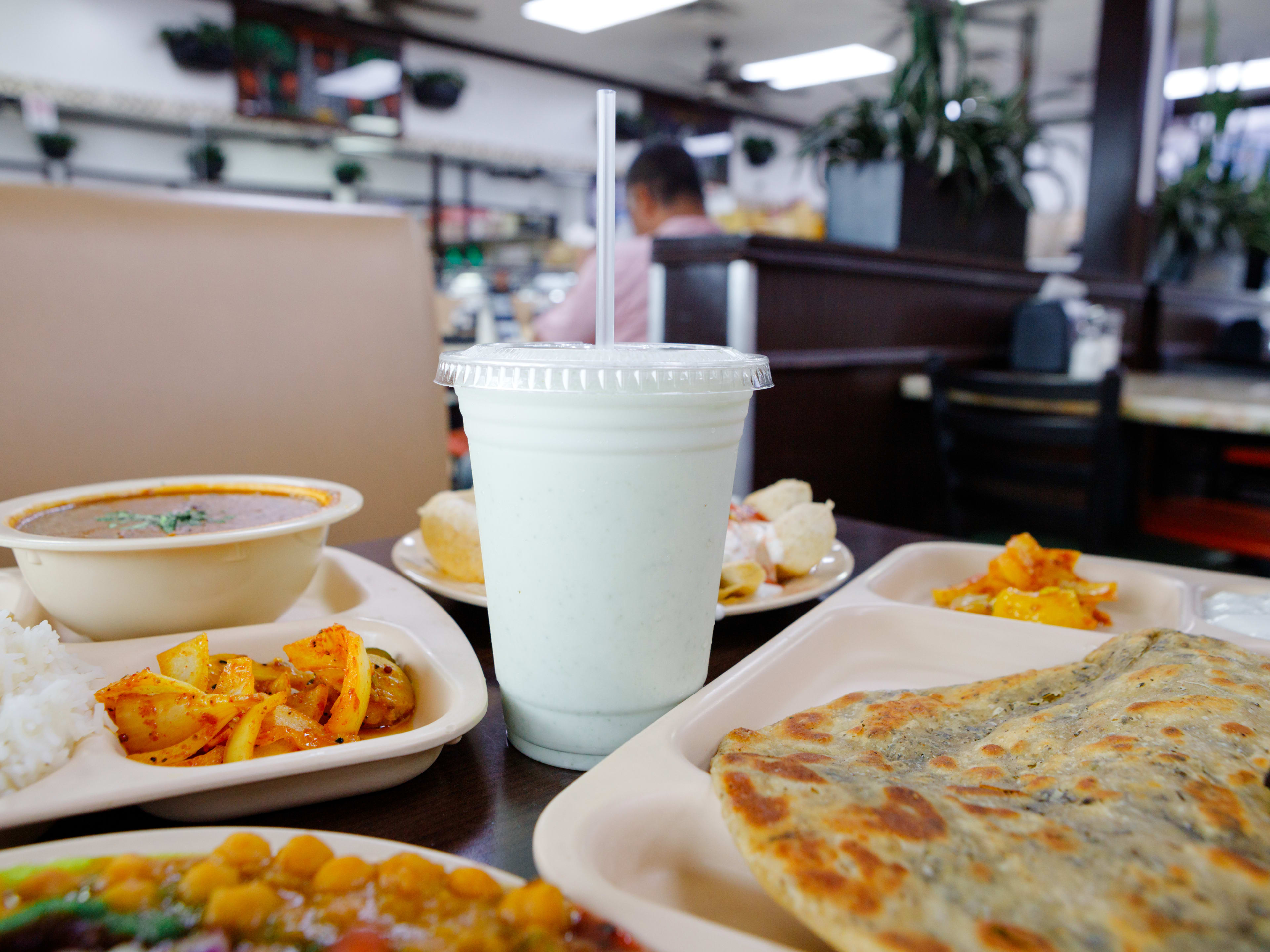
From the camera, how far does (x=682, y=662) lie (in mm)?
659

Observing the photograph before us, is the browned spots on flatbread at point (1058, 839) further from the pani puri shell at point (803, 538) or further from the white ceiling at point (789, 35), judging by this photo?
the white ceiling at point (789, 35)

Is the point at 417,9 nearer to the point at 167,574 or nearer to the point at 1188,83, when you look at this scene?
the point at 1188,83

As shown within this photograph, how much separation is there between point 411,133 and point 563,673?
919 cm

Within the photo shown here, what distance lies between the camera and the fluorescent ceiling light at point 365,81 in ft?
26.2

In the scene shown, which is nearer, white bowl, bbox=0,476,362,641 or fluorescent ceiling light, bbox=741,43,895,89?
white bowl, bbox=0,476,362,641

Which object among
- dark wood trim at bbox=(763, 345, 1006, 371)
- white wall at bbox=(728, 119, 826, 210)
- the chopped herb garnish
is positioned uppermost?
white wall at bbox=(728, 119, 826, 210)

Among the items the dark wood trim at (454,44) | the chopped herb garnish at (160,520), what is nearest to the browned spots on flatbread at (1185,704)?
the chopped herb garnish at (160,520)

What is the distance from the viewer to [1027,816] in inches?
18.0

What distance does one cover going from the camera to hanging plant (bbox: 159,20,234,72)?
7074 millimetres

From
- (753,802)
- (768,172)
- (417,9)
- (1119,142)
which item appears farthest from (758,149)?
(753,802)

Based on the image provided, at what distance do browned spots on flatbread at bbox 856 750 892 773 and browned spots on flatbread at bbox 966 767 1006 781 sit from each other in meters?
0.05

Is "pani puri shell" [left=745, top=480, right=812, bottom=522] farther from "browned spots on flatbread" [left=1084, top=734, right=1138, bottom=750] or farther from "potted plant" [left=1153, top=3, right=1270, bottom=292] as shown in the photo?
"potted plant" [left=1153, top=3, right=1270, bottom=292]

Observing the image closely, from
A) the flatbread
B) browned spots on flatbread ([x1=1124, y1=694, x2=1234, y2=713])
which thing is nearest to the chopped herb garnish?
the flatbread

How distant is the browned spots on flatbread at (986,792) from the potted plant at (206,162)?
878 centimetres
